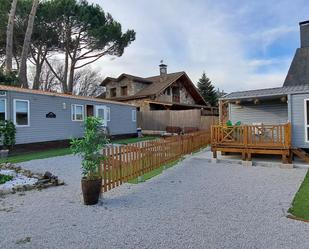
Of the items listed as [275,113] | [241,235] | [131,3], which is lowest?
[241,235]

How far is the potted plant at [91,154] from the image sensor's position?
4.99 meters

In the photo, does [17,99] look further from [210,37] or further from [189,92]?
[189,92]

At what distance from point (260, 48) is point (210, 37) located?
5.52m

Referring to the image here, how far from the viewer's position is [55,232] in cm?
379

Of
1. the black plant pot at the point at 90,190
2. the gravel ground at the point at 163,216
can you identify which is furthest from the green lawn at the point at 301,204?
the black plant pot at the point at 90,190

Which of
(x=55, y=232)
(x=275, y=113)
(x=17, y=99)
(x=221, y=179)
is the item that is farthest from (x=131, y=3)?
(x=55, y=232)

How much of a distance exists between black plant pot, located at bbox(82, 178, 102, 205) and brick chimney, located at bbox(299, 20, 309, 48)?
21.1 m

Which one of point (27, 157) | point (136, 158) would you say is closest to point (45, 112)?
point (27, 157)

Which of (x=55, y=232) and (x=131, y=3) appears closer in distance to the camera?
(x=55, y=232)

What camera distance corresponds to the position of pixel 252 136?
10008mm

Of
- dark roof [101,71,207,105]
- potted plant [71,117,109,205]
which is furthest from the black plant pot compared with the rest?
dark roof [101,71,207,105]

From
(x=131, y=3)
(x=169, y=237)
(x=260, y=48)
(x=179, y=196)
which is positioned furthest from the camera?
(x=260, y=48)

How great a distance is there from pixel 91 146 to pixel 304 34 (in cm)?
2149

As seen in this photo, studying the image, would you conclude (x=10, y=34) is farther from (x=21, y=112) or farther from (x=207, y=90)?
(x=207, y=90)
